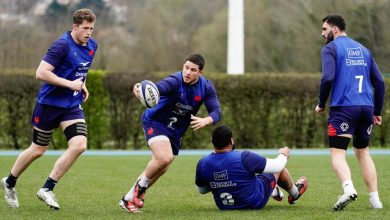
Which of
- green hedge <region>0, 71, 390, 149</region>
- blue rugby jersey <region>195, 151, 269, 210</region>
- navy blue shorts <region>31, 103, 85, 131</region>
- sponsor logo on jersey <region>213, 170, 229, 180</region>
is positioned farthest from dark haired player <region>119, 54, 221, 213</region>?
green hedge <region>0, 71, 390, 149</region>

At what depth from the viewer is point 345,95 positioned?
8.62 m

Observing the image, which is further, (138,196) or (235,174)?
(138,196)

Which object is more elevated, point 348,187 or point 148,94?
point 148,94

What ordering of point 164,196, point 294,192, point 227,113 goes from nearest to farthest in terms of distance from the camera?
1. point 294,192
2. point 164,196
3. point 227,113

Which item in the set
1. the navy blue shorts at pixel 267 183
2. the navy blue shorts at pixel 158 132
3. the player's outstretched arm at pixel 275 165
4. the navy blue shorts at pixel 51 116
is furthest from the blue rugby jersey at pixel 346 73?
the navy blue shorts at pixel 51 116

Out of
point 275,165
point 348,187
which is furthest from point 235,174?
point 348,187

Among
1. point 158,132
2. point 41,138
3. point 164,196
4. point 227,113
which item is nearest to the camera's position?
point 158,132

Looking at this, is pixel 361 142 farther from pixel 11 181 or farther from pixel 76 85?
pixel 11 181

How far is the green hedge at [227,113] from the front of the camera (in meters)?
21.4

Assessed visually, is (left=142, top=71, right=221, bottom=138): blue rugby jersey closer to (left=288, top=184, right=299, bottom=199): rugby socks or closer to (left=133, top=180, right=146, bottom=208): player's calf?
(left=133, top=180, right=146, bottom=208): player's calf

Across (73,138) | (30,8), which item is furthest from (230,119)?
(30,8)

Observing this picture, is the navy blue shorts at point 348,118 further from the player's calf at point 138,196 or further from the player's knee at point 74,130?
the player's knee at point 74,130

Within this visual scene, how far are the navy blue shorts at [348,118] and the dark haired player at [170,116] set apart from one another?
3.90 ft

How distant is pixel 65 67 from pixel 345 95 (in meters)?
2.95
